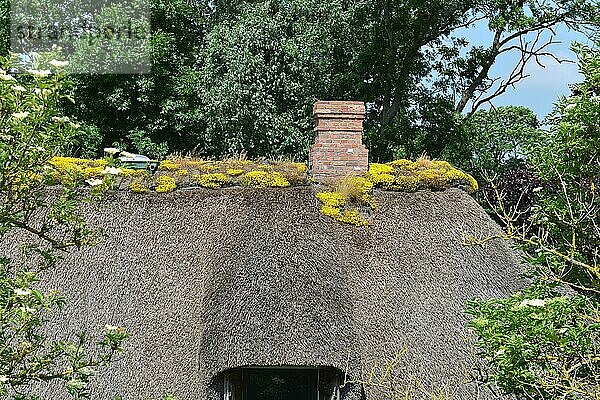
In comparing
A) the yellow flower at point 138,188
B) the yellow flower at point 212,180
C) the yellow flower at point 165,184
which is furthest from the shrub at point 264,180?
the yellow flower at point 138,188

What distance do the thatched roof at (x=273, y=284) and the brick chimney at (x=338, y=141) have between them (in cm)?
50

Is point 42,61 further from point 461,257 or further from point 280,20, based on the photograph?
point 280,20

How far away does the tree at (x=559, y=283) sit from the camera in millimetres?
3398

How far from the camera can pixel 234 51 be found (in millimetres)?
15156

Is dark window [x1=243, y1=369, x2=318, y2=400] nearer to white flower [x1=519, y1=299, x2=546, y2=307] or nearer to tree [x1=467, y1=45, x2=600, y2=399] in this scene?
tree [x1=467, y1=45, x2=600, y2=399]

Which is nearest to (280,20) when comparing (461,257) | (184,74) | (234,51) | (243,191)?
(234,51)

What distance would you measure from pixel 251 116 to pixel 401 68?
4.35m

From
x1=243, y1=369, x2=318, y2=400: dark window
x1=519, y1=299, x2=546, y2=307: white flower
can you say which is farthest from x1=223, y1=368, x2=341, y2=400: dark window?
x1=519, y1=299, x2=546, y2=307: white flower

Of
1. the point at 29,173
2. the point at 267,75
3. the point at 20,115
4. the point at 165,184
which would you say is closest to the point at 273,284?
the point at 165,184

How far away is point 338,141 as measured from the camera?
28.4 ft

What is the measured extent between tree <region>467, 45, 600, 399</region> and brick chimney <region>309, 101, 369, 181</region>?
4.01 metres

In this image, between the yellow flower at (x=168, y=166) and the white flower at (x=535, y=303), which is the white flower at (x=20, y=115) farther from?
the yellow flower at (x=168, y=166)

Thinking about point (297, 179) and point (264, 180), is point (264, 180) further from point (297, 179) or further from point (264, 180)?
point (297, 179)

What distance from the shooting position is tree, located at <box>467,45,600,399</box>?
Answer: 340 centimetres
